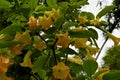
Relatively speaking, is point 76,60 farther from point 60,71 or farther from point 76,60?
point 60,71

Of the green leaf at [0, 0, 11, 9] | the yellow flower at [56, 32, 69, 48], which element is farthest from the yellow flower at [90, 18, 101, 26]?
the green leaf at [0, 0, 11, 9]

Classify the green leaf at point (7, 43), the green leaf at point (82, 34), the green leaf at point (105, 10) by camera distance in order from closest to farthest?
the green leaf at point (7, 43) < the green leaf at point (82, 34) < the green leaf at point (105, 10)

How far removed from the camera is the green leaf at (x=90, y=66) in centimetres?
105

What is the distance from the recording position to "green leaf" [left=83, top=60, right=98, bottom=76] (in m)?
1.05

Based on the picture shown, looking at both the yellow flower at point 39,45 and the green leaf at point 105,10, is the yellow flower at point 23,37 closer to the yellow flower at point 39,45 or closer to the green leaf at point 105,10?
the yellow flower at point 39,45

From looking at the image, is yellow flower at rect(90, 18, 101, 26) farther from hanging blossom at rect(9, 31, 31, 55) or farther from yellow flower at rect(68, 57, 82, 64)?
hanging blossom at rect(9, 31, 31, 55)

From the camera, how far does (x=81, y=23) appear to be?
117cm

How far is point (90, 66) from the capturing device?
1062 mm

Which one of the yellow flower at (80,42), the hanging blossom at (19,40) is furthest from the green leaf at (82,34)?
the hanging blossom at (19,40)

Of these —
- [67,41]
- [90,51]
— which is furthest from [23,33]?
[90,51]

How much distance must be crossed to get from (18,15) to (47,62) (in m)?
0.17

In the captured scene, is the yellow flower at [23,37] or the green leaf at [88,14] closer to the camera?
the yellow flower at [23,37]

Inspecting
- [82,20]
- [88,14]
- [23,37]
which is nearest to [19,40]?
[23,37]

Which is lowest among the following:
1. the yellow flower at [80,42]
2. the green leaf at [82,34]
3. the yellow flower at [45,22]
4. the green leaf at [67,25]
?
the yellow flower at [80,42]
